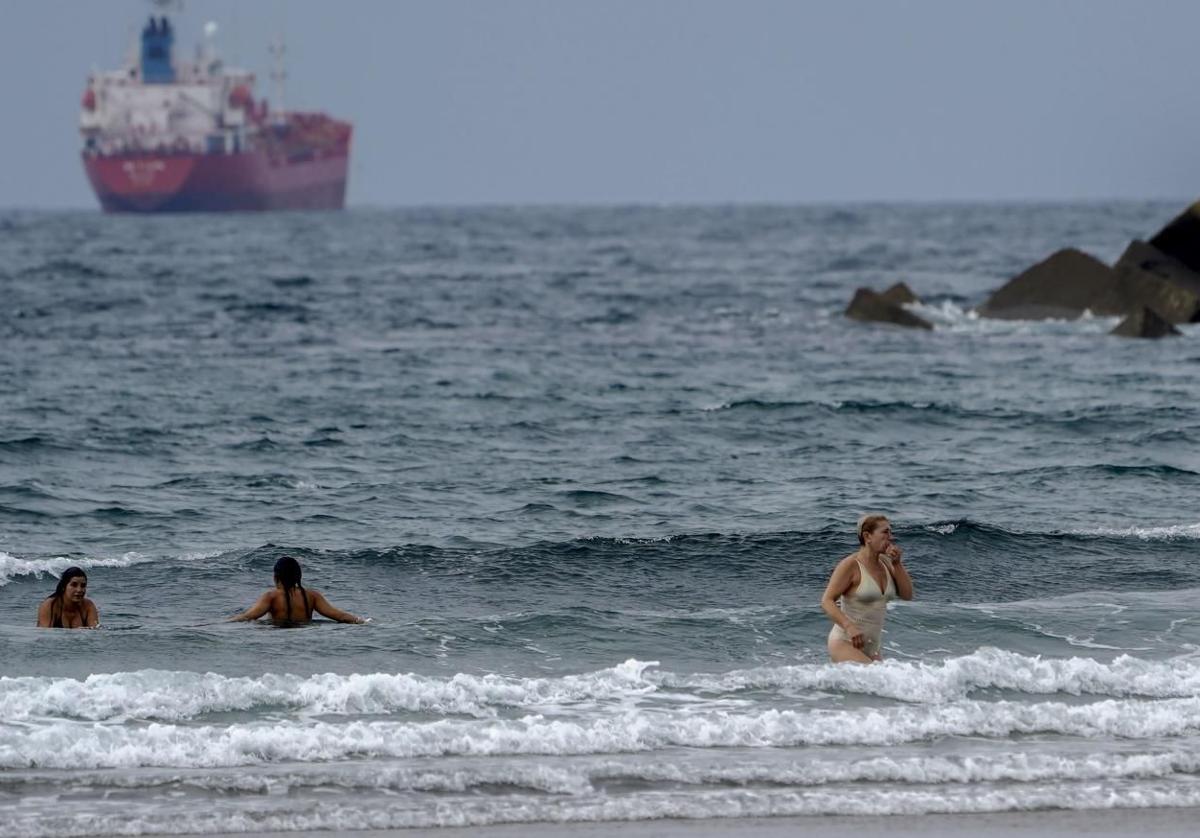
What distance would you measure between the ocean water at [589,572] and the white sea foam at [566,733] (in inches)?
1.2

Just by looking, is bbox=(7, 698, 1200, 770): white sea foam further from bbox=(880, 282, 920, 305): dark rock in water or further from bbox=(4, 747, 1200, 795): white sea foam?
bbox=(880, 282, 920, 305): dark rock in water

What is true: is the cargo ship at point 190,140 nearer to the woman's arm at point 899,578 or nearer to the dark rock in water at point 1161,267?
the dark rock in water at point 1161,267

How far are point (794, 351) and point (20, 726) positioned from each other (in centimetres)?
2542

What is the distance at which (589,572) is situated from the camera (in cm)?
1623

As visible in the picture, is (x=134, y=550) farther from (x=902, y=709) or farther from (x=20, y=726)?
(x=902, y=709)

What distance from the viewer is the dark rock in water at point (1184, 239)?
36.3 m

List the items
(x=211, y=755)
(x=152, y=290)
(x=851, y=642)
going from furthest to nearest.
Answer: (x=152, y=290) < (x=851, y=642) < (x=211, y=755)

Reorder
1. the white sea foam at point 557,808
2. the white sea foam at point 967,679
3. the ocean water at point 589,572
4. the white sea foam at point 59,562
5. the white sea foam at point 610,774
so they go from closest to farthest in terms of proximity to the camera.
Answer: the white sea foam at point 557,808 < the white sea foam at point 610,774 < the ocean water at point 589,572 < the white sea foam at point 967,679 < the white sea foam at point 59,562

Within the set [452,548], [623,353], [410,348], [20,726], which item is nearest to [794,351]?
[623,353]

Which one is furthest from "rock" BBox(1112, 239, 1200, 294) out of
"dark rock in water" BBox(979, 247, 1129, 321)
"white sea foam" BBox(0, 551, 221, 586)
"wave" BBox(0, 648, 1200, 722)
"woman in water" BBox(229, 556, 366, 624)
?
"woman in water" BBox(229, 556, 366, 624)

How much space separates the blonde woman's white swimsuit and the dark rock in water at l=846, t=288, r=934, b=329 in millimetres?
27536

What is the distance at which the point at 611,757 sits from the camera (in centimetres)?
1058

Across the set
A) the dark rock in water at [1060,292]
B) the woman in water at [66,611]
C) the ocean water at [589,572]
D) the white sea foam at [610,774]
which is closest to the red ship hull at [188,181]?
the ocean water at [589,572]

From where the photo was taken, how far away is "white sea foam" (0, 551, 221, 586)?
1577 centimetres
